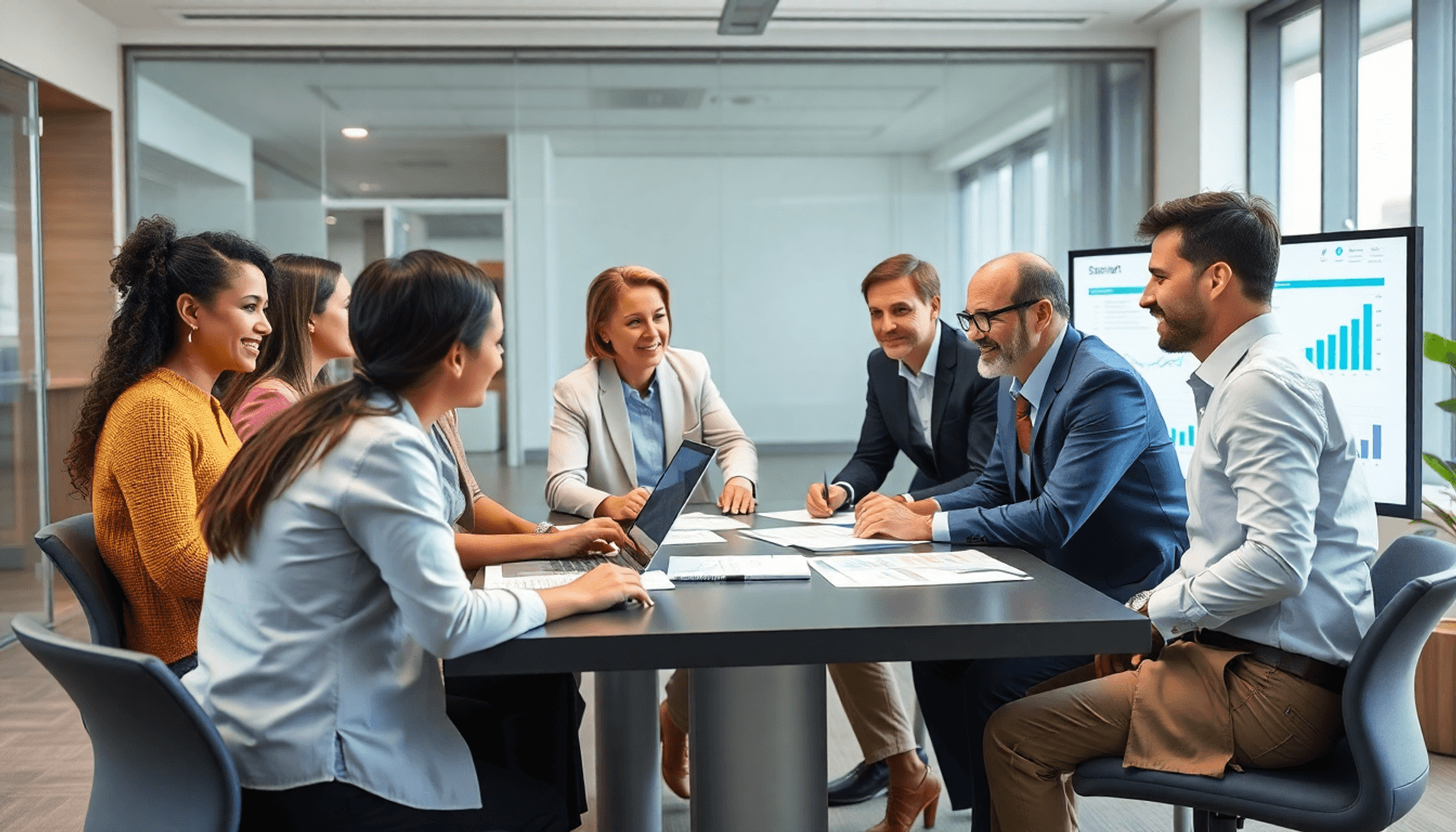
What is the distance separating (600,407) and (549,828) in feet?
5.18

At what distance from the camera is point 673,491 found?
212 cm

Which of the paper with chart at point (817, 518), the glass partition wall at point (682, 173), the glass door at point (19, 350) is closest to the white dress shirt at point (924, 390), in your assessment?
the paper with chart at point (817, 518)

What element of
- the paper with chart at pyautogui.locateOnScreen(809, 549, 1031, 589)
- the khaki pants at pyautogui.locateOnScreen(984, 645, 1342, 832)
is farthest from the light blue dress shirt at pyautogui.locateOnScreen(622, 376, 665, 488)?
the khaki pants at pyautogui.locateOnScreen(984, 645, 1342, 832)

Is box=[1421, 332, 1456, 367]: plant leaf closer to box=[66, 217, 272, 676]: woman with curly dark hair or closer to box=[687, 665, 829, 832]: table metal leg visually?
box=[687, 665, 829, 832]: table metal leg

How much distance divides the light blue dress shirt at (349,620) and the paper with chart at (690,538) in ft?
2.65

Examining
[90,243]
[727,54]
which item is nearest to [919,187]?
[727,54]

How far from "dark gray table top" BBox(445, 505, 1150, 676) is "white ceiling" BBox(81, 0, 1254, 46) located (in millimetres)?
4324

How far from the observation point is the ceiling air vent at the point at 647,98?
5.91m

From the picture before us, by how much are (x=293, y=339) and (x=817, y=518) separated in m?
1.33

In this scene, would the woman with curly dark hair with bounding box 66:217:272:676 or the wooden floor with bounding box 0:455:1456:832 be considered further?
the wooden floor with bounding box 0:455:1456:832

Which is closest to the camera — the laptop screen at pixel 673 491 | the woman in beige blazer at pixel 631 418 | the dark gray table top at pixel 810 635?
the dark gray table top at pixel 810 635

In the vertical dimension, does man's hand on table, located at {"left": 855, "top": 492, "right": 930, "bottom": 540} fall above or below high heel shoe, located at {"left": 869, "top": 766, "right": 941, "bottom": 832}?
above

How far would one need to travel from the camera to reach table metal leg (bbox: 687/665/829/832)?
197 centimetres

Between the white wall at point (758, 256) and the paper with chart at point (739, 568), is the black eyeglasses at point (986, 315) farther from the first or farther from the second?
the white wall at point (758, 256)
